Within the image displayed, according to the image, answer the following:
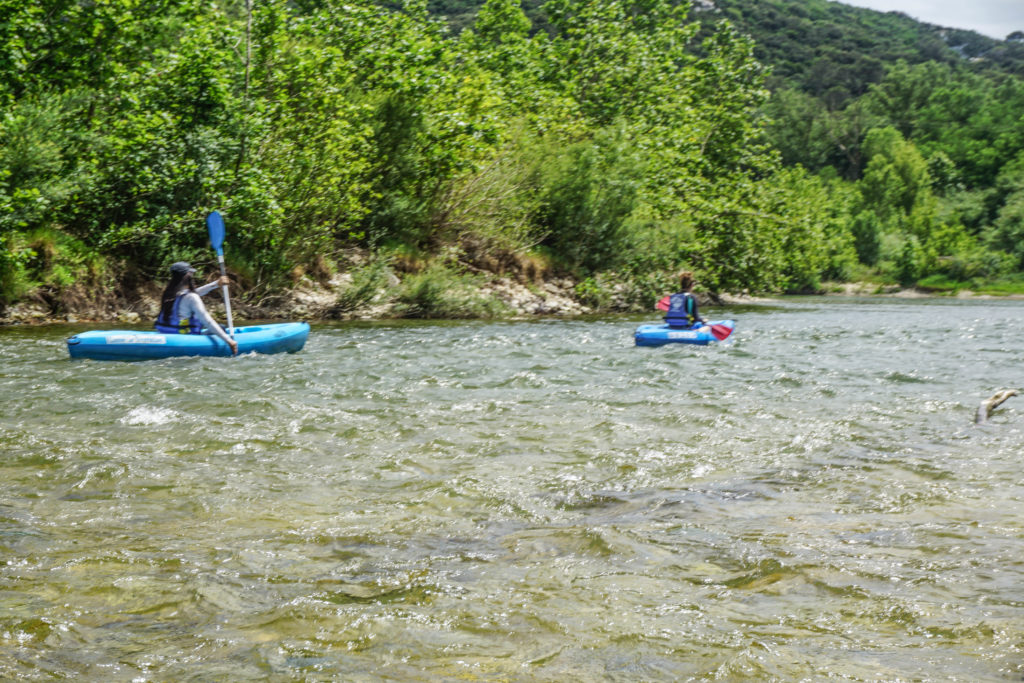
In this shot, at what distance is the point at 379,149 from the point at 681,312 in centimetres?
842

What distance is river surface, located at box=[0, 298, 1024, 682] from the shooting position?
272cm

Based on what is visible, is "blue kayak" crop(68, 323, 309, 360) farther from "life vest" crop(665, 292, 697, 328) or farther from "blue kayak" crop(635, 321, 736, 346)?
"life vest" crop(665, 292, 697, 328)

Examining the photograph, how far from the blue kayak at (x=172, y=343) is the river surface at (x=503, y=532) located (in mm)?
1289

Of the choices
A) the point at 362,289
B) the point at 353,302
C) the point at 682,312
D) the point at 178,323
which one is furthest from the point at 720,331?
the point at 178,323

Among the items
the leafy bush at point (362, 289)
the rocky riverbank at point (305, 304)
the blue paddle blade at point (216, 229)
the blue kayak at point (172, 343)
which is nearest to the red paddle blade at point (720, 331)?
the blue kayak at point (172, 343)

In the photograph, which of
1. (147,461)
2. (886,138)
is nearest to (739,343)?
(147,461)

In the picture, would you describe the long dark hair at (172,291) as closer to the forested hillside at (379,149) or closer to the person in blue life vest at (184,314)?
the person in blue life vest at (184,314)

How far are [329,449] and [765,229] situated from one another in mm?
20785

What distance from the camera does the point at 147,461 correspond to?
17.1 feet

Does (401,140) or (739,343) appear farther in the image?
(401,140)

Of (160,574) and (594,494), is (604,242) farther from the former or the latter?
(160,574)

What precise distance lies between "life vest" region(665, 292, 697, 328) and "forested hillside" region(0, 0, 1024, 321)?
589 cm

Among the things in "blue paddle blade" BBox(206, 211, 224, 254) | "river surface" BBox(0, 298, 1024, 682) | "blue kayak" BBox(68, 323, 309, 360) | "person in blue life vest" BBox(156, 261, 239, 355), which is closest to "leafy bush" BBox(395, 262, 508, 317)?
"blue paddle blade" BBox(206, 211, 224, 254)

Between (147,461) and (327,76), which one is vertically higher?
(327,76)
